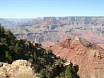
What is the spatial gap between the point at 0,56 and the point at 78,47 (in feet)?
286

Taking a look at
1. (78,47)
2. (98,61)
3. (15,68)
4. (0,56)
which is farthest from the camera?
(78,47)

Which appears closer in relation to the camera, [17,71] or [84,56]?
[17,71]

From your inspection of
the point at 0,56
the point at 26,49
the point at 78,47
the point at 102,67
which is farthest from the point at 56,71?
the point at 78,47

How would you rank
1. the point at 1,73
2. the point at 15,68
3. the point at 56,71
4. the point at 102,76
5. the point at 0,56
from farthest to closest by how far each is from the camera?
the point at 102,76 → the point at 56,71 → the point at 0,56 → the point at 15,68 → the point at 1,73

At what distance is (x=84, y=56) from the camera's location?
111m

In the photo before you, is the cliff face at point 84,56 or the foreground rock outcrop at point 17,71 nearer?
the foreground rock outcrop at point 17,71

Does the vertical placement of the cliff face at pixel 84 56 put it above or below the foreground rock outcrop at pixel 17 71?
below

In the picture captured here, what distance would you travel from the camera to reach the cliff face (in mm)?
92250

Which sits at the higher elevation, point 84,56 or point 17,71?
point 17,71

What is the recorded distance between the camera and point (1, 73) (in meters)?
28.1

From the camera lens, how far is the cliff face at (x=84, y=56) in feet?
303

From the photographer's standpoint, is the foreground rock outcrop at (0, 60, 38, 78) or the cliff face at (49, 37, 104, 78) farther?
the cliff face at (49, 37, 104, 78)

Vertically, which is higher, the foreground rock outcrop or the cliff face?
the foreground rock outcrop

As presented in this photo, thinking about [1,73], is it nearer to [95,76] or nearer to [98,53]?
[95,76]
